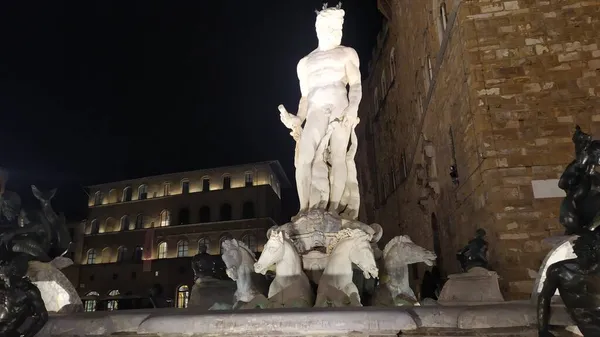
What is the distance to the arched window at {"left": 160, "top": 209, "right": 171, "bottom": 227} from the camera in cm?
4106

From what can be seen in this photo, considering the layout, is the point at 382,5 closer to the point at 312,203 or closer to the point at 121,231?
the point at 312,203

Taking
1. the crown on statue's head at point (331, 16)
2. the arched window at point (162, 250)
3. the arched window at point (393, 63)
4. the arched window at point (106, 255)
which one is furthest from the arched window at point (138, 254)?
the crown on statue's head at point (331, 16)

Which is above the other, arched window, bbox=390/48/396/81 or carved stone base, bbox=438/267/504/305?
arched window, bbox=390/48/396/81

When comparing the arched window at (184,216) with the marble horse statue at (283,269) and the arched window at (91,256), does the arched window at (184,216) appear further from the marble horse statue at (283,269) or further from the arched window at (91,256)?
the marble horse statue at (283,269)

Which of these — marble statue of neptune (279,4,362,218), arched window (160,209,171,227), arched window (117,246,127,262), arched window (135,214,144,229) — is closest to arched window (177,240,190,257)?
arched window (160,209,171,227)

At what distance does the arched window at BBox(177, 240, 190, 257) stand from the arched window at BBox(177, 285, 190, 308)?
2.95 metres

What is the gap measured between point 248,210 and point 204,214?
13.2 ft

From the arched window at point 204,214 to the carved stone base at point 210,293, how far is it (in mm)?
33879

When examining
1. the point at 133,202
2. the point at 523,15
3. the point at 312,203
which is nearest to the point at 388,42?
the point at 523,15

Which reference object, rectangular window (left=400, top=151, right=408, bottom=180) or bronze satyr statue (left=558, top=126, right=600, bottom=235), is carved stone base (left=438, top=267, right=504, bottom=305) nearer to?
bronze satyr statue (left=558, top=126, right=600, bottom=235)

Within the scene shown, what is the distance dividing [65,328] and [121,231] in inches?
1602

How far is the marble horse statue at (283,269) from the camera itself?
5059mm

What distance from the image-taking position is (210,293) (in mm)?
6637

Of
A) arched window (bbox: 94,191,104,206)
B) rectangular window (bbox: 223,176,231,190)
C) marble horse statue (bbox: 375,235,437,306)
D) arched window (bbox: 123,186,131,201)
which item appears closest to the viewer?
marble horse statue (bbox: 375,235,437,306)
